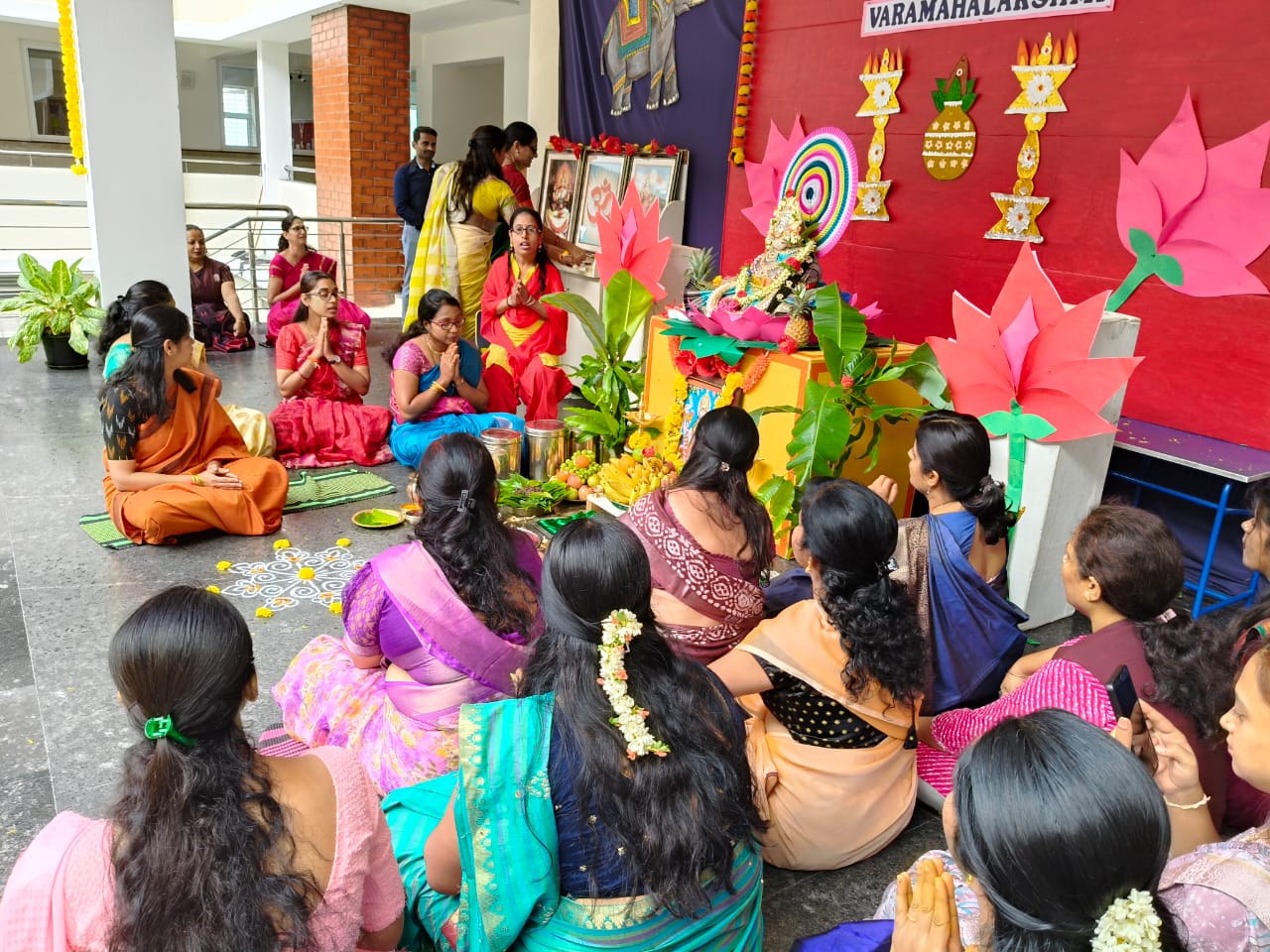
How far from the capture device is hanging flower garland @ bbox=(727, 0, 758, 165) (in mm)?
5559

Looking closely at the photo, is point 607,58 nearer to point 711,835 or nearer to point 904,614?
point 904,614

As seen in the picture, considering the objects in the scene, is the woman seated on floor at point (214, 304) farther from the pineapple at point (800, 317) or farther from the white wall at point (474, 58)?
the pineapple at point (800, 317)

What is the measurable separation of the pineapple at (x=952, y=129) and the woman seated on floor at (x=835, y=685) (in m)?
2.84

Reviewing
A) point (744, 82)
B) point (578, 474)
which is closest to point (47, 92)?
point (744, 82)

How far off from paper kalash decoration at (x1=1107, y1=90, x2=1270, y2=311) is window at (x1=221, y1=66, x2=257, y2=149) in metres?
16.2

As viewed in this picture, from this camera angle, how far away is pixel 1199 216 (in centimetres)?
333

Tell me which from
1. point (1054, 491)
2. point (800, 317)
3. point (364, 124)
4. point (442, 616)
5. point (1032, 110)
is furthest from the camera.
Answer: point (364, 124)

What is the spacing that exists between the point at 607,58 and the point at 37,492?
447 centimetres

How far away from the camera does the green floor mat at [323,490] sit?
3986 mm

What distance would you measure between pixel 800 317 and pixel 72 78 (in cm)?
476

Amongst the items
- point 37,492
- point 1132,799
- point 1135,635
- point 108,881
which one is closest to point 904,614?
point 1135,635

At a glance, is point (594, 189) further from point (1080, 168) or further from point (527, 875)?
point (527, 875)

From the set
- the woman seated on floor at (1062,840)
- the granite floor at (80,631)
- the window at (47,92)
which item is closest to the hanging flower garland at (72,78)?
the granite floor at (80,631)

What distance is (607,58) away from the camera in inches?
262
